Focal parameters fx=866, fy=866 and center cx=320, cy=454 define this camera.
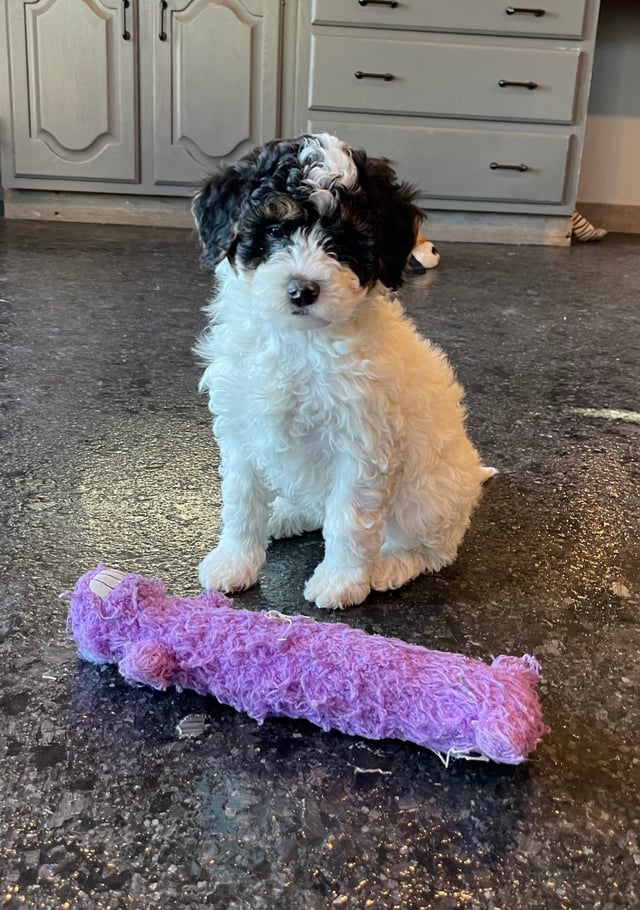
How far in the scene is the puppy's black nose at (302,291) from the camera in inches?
44.8

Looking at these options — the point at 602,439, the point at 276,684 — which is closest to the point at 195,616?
the point at 276,684

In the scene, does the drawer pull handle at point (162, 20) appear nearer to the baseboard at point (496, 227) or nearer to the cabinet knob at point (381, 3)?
the cabinet knob at point (381, 3)

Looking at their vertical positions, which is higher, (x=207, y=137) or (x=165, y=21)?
(x=165, y=21)

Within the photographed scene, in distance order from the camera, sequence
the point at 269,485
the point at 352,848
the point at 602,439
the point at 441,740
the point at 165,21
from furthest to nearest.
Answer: the point at 165,21 → the point at 602,439 → the point at 269,485 → the point at 441,740 → the point at 352,848

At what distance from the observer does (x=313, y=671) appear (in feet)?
3.45

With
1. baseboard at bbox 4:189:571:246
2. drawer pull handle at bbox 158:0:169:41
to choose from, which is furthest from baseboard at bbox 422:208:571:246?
drawer pull handle at bbox 158:0:169:41

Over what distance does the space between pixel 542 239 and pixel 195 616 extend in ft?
13.4

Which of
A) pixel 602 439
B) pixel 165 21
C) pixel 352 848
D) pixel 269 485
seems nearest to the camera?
pixel 352 848

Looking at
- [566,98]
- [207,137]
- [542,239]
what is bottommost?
[542,239]

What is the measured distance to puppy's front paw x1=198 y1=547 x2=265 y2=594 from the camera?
1.35 meters

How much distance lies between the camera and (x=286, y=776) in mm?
982

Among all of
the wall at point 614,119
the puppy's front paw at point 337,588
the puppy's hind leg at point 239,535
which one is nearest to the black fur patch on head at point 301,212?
the puppy's hind leg at point 239,535

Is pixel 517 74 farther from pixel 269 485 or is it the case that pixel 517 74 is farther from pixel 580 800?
pixel 580 800

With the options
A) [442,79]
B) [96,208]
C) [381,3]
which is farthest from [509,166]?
[96,208]
